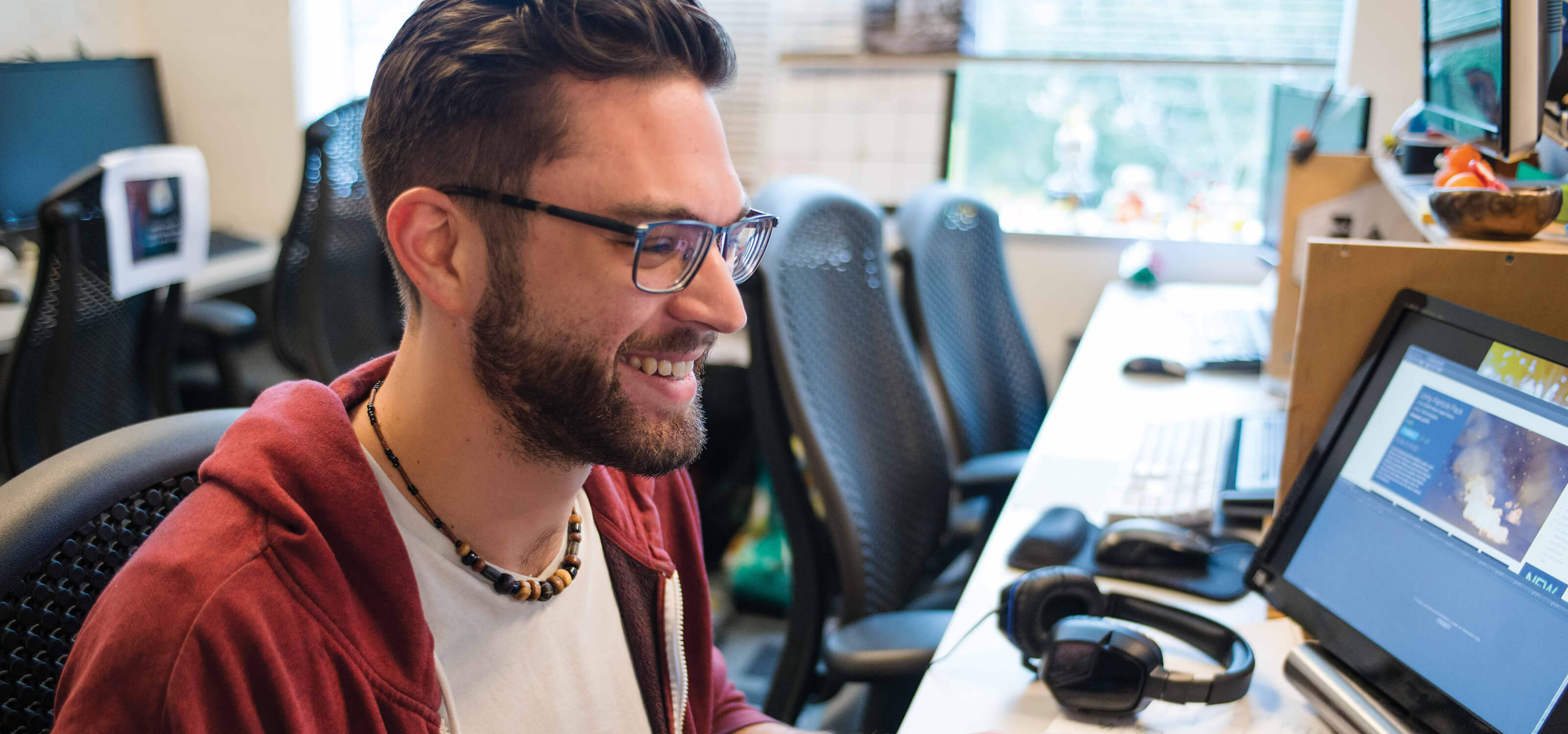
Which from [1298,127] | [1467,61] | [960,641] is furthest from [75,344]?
[1298,127]

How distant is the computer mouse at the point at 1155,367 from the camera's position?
1.98m

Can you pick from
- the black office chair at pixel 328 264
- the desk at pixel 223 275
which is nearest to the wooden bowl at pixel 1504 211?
the black office chair at pixel 328 264

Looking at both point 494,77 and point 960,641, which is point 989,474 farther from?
point 494,77

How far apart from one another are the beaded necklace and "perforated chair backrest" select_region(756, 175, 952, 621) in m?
0.47

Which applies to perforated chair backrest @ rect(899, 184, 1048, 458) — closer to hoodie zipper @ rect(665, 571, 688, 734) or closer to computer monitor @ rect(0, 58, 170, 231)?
hoodie zipper @ rect(665, 571, 688, 734)

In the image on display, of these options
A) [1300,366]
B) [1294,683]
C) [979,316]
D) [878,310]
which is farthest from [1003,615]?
[979,316]

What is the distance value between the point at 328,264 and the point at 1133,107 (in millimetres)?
2146

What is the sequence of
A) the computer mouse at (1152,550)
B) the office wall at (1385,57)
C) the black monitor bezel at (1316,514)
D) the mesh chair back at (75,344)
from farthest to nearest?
the office wall at (1385,57) → the mesh chair back at (75,344) → the computer mouse at (1152,550) → the black monitor bezel at (1316,514)

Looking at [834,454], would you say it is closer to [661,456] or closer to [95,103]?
[661,456]

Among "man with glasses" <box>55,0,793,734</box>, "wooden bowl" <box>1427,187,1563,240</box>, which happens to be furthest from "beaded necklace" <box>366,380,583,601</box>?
"wooden bowl" <box>1427,187,1563,240</box>

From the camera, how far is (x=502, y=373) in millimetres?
774

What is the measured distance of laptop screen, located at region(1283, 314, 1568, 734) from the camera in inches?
30.5

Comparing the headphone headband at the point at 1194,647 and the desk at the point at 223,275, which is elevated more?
the headphone headband at the point at 1194,647

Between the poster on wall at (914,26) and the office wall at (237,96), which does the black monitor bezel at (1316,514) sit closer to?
the poster on wall at (914,26)
